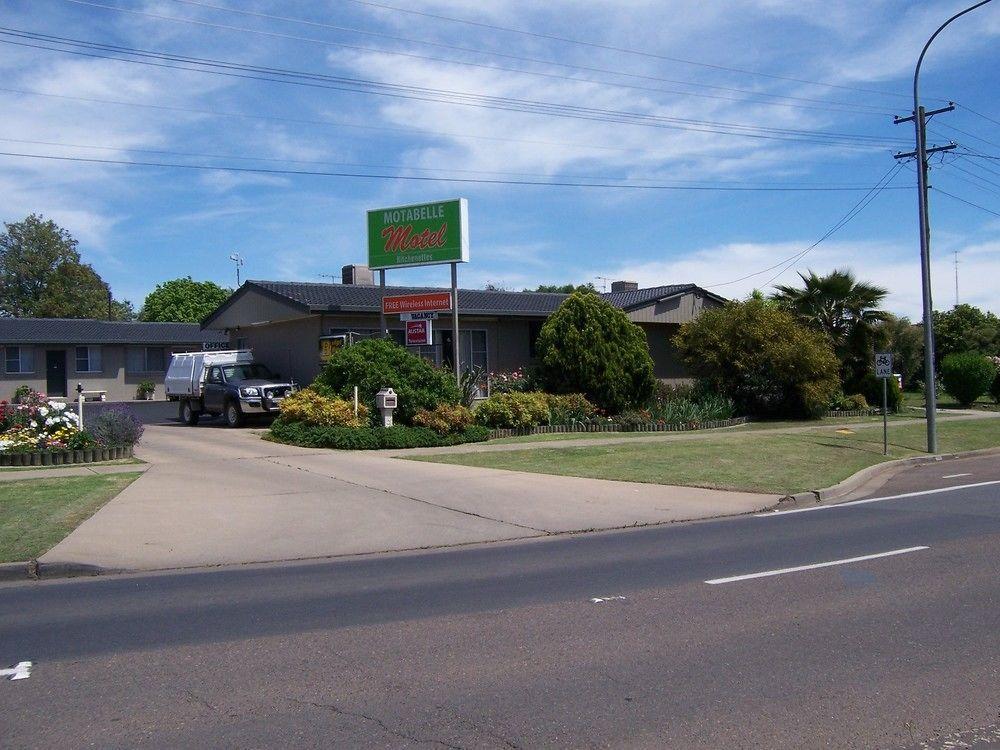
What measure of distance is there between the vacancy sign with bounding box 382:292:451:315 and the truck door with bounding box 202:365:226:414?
5.49 meters

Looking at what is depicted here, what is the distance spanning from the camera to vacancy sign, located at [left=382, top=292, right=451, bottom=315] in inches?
1001

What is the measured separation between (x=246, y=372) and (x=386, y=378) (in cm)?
663

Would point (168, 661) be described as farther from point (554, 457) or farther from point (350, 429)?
point (350, 429)

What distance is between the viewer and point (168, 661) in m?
6.49

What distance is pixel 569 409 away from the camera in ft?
84.7

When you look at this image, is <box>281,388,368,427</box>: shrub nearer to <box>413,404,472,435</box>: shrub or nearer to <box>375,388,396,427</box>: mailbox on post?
<box>375,388,396,427</box>: mailbox on post

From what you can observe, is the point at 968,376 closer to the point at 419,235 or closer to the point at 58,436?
the point at 419,235

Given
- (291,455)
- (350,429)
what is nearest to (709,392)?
(350,429)

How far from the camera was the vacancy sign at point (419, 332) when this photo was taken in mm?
25141

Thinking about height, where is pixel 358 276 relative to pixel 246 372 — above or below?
above

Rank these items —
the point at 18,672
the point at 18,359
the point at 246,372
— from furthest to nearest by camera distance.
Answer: the point at 18,359 → the point at 246,372 → the point at 18,672

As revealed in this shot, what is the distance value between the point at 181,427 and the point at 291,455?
10.0 m

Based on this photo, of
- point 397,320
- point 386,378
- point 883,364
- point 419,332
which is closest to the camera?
point 883,364

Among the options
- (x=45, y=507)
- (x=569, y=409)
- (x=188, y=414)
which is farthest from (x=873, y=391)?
Result: (x=45, y=507)
